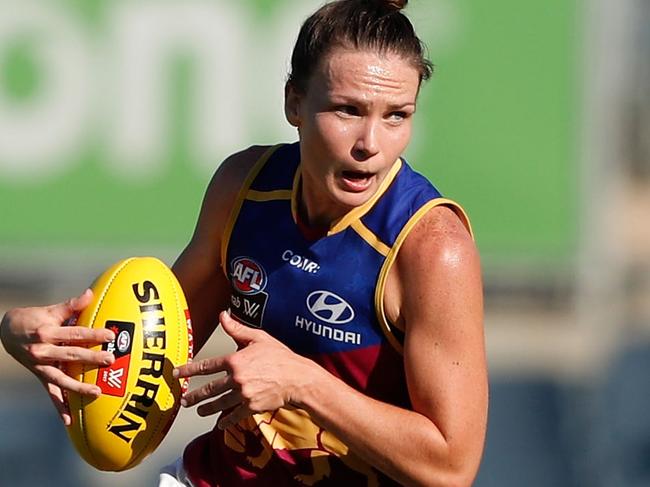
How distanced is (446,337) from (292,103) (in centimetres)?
75

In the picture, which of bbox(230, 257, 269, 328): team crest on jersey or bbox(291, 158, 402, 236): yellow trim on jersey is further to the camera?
bbox(230, 257, 269, 328): team crest on jersey

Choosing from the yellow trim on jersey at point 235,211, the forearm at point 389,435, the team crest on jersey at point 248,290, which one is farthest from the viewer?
the yellow trim on jersey at point 235,211

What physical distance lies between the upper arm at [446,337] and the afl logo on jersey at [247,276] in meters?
0.45

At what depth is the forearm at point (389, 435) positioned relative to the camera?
12.6 feet

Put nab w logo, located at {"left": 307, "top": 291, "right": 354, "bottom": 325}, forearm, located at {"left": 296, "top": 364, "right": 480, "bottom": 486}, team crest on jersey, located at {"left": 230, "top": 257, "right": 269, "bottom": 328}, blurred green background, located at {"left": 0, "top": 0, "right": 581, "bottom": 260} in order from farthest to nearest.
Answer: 1. blurred green background, located at {"left": 0, "top": 0, "right": 581, "bottom": 260}
2. team crest on jersey, located at {"left": 230, "top": 257, "right": 269, "bottom": 328}
3. nab w logo, located at {"left": 307, "top": 291, "right": 354, "bottom": 325}
4. forearm, located at {"left": 296, "top": 364, "right": 480, "bottom": 486}

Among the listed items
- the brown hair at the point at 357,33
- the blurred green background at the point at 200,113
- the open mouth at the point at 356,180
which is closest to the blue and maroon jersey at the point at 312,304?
the open mouth at the point at 356,180

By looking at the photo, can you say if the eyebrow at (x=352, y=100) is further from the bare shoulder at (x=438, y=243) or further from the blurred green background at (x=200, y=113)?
the blurred green background at (x=200, y=113)

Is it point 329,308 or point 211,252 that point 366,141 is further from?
point 211,252

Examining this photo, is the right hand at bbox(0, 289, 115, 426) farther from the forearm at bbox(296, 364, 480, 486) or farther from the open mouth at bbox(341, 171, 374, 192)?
the open mouth at bbox(341, 171, 374, 192)

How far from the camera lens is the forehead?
394cm

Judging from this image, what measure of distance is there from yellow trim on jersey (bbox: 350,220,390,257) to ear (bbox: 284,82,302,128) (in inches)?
12.2

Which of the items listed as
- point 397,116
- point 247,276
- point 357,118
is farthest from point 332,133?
point 247,276

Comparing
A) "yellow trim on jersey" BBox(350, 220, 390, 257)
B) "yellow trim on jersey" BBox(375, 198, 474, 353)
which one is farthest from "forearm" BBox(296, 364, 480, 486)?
"yellow trim on jersey" BBox(350, 220, 390, 257)

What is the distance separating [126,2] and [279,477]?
16.4 feet
